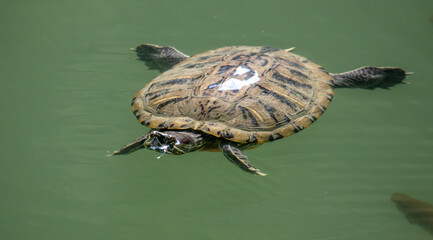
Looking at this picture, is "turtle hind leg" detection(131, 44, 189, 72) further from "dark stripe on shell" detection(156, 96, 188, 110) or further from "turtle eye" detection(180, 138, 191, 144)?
"turtle eye" detection(180, 138, 191, 144)

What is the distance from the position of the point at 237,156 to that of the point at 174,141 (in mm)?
568

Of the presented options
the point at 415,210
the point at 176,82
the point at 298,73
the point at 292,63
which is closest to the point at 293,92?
the point at 298,73

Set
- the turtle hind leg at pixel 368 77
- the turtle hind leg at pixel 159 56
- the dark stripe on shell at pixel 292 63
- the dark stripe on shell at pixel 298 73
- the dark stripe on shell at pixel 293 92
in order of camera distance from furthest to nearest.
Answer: the turtle hind leg at pixel 159 56, the turtle hind leg at pixel 368 77, the dark stripe on shell at pixel 292 63, the dark stripe on shell at pixel 298 73, the dark stripe on shell at pixel 293 92

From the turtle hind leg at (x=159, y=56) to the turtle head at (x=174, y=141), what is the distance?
1750mm

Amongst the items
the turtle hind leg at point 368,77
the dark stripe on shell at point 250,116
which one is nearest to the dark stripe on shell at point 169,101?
the dark stripe on shell at point 250,116

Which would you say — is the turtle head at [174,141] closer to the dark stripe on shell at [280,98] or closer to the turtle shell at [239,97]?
the turtle shell at [239,97]

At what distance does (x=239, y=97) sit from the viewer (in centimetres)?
375

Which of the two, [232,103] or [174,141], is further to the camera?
[232,103]

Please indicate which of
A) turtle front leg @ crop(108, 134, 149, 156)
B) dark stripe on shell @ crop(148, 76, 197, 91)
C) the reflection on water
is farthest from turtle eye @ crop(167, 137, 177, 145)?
the reflection on water

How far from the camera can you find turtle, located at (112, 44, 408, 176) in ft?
11.7

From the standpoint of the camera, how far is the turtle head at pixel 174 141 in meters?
3.37

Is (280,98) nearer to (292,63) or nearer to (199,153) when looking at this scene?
(292,63)

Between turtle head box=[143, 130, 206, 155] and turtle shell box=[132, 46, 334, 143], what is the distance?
92mm

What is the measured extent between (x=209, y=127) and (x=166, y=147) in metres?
Result: 0.41
